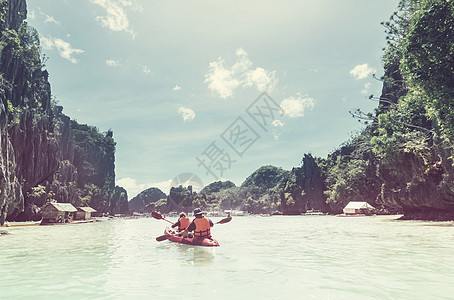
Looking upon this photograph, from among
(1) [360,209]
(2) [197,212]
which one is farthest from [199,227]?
(1) [360,209]

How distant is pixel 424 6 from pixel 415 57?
245 cm

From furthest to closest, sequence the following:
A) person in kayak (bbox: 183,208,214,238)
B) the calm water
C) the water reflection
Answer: person in kayak (bbox: 183,208,214,238), the water reflection, the calm water

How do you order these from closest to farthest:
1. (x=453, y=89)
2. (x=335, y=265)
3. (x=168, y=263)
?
(x=335, y=265) < (x=168, y=263) < (x=453, y=89)

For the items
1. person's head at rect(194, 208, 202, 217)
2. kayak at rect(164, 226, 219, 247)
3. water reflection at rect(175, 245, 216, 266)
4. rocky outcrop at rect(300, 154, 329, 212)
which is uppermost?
rocky outcrop at rect(300, 154, 329, 212)

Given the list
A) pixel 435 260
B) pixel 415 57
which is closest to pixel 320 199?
pixel 415 57

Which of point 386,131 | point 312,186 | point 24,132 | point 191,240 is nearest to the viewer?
point 191,240

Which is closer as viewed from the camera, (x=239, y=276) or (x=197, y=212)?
(x=239, y=276)

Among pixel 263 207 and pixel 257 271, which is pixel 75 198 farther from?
pixel 263 207

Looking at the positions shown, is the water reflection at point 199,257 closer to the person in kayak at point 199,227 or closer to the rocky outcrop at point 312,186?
the person in kayak at point 199,227

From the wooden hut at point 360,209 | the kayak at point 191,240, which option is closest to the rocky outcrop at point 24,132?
the kayak at point 191,240

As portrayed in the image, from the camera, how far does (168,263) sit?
8750 millimetres

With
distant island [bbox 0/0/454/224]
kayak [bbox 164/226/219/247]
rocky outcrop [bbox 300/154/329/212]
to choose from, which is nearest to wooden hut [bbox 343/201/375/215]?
distant island [bbox 0/0/454/224]

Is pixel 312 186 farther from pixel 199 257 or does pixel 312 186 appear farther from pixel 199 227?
pixel 199 257

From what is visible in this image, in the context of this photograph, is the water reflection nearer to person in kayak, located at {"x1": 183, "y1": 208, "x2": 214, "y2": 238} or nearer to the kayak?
the kayak
